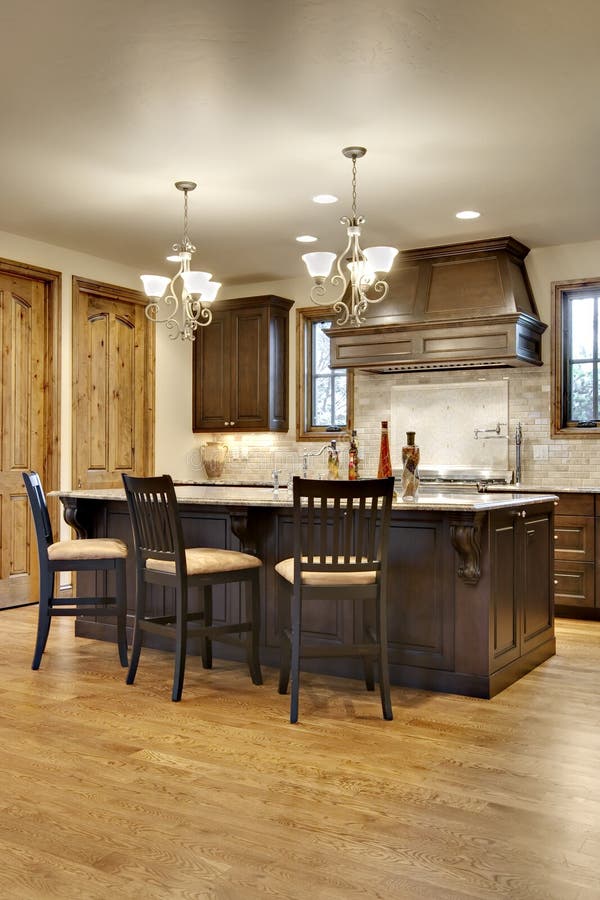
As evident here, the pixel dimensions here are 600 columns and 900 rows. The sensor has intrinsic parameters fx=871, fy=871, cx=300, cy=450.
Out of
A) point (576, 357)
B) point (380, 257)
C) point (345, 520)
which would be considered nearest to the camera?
point (345, 520)

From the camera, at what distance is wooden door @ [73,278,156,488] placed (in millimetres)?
6809

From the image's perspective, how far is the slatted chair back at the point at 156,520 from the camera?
3.76m

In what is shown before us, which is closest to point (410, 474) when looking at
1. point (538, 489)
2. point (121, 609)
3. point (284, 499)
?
point (284, 499)

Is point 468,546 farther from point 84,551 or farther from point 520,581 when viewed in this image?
Result: point 84,551

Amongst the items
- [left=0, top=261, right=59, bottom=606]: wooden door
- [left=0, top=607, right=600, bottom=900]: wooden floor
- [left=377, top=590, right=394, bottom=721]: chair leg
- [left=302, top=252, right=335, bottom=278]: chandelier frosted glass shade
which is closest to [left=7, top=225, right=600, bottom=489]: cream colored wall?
[left=0, top=261, right=59, bottom=606]: wooden door

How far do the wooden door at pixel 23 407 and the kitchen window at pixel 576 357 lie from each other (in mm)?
3741

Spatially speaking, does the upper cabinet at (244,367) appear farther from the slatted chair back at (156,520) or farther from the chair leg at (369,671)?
the chair leg at (369,671)

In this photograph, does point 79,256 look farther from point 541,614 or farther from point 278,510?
point 541,614

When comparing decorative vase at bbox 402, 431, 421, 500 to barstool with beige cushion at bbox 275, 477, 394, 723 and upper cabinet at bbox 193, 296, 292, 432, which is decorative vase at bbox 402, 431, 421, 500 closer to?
barstool with beige cushion at bbox 275, 477, 394, 723

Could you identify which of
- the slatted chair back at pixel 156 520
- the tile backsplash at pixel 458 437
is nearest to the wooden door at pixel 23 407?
the tile backsplash at pixel 458 437

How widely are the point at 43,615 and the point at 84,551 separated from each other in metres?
0.37

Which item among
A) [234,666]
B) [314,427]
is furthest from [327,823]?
[314,427]

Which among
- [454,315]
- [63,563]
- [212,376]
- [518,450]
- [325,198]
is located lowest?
[63,563]

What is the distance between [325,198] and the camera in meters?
5.27
